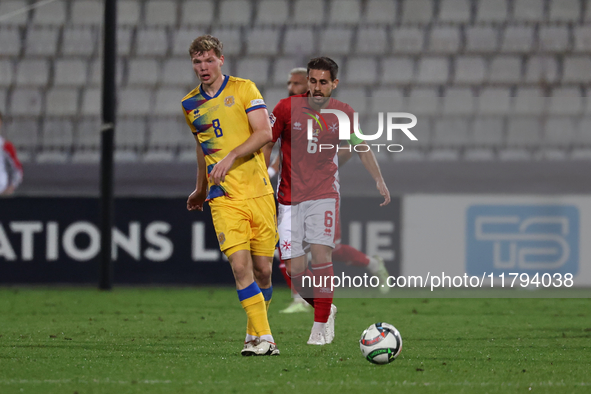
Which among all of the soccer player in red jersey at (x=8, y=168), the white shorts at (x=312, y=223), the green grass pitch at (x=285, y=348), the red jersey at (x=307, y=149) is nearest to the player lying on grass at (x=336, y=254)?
the green grass pitch at (x=285, y=348)

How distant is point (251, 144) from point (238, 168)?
0.19m

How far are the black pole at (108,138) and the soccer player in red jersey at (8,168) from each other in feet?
4.87

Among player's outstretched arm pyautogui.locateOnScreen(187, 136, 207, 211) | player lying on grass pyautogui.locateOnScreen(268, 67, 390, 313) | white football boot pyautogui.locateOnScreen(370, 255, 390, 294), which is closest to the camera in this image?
player's outstretched arm pyautogui.locateOnScreen(187, 136, 207, 211)

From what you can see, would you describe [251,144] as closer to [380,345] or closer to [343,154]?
[380,345]

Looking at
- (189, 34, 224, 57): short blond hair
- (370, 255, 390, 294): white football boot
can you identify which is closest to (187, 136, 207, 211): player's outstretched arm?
(189, 34, 224, 57): short blond hair

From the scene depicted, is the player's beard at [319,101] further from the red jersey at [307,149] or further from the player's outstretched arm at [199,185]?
the player's outstretched arm at [199,185]

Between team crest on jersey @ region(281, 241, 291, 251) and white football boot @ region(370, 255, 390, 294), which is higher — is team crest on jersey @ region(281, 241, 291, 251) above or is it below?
above

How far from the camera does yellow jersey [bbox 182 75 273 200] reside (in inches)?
168

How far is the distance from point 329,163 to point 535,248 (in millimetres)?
3363

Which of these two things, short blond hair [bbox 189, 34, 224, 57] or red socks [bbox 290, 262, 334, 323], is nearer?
short blond hair [bbox 189, 34, 224, 57]

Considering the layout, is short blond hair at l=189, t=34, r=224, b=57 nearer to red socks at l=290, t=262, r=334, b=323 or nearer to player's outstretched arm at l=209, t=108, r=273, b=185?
player's outstretched arm at l=209, t=108, r=273, b=185

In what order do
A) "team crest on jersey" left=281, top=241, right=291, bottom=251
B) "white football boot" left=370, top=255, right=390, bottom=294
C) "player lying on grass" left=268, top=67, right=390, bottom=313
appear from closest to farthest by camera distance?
"team crest on jersey" left=281, top=241, right=291, bottom=251
"player lying on grass" left=268, top=67, right=390, bottom=313
"white football boot" left=370, top=255, right=390, bottom=294

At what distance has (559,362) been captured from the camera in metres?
4.10

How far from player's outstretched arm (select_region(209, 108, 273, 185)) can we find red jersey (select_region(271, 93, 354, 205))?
25.4 inches
